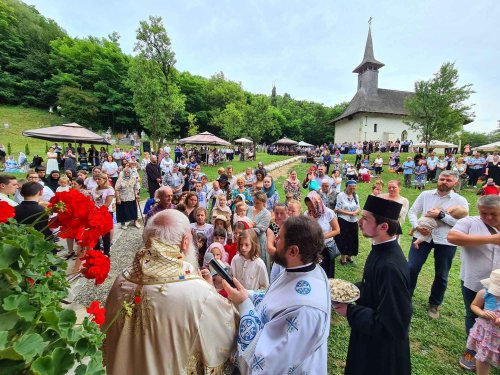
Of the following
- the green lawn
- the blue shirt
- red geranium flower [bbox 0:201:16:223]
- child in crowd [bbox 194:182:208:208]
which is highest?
the blue shirt

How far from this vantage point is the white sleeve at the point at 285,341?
1715 millimetres

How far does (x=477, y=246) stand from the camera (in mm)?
3416

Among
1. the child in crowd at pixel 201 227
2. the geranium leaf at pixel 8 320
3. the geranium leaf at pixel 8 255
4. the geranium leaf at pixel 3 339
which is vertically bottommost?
the child in crowd at pixel 201 227

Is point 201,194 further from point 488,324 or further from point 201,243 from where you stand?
point 488,324

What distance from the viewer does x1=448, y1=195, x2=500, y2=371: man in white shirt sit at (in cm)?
317

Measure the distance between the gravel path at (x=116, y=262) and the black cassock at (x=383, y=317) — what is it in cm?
439

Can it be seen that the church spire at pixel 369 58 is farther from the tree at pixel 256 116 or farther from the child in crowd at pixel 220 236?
the child in crowd at pixel 220 236

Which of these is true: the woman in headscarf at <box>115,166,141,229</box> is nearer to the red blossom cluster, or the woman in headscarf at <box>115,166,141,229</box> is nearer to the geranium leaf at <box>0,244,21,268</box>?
the red blossom cluster

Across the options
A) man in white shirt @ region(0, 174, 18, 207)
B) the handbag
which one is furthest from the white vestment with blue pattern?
man in white shirt @ region(0, 174, 18, 207)

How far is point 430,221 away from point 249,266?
300 centimetres

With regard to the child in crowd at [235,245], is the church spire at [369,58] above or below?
above

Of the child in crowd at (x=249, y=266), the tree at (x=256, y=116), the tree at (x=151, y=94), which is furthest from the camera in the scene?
the tree at (x=256, y=116)

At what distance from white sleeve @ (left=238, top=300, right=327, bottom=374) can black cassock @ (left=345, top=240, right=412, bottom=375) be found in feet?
1.89

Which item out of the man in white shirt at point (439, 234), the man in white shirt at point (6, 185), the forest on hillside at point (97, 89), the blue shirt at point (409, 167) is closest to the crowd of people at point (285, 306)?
the man in white shirt at point (439, 234)
